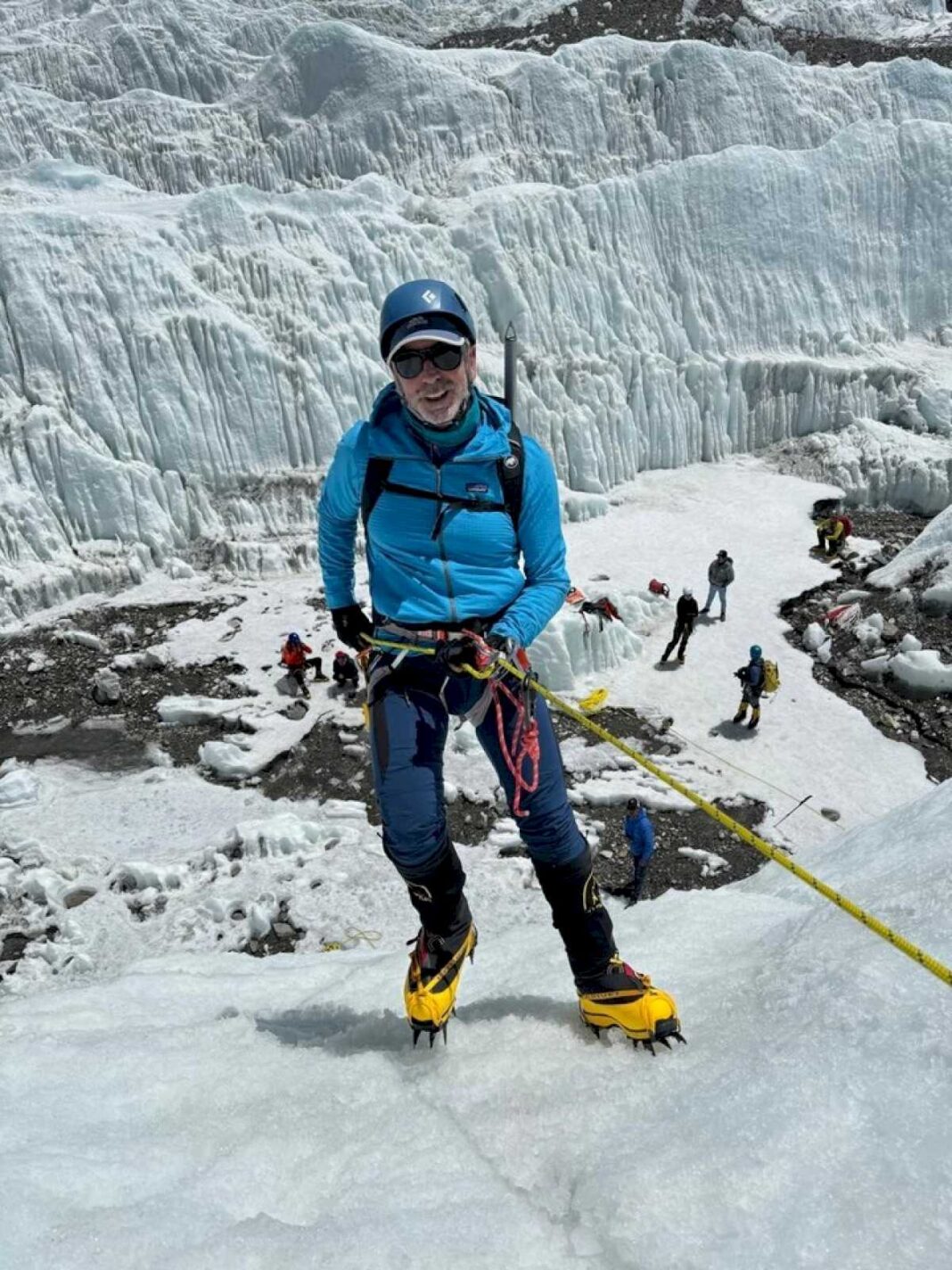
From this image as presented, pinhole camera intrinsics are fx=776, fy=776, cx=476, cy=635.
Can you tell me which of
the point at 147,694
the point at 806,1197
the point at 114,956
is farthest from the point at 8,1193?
the point at 147,694

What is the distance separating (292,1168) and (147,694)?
1416 cm

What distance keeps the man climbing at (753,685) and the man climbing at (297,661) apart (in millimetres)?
8338

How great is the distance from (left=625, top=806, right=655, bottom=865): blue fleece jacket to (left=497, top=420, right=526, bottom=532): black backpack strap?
6.76m

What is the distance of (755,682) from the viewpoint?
14.2 m

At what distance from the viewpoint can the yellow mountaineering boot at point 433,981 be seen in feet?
12.0

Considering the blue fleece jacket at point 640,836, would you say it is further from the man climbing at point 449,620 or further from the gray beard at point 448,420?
the gray beard at point 448,420

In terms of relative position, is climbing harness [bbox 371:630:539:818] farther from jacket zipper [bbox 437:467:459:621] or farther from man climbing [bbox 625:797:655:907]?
man climbing [bbox 625:797:655:907]

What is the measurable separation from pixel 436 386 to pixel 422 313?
32cm

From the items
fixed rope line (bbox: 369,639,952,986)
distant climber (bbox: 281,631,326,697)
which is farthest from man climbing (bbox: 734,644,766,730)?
fixed rope line (bbox: 369,639,952,986)

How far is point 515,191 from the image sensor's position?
2884 centimetres

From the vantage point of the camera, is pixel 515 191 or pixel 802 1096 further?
pixel 515 191

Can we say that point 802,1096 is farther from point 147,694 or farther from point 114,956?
point 147,694

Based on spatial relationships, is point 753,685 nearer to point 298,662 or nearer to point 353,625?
point 298,662

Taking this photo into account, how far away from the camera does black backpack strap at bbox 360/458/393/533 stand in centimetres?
375
